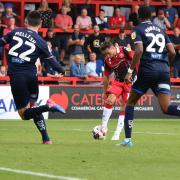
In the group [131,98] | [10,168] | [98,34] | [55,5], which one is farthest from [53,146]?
[55,5]

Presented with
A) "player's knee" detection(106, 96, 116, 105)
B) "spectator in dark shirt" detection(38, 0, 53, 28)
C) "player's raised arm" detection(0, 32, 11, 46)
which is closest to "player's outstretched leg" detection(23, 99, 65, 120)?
"player's raised arm" detection(0, 32, 11, 46)

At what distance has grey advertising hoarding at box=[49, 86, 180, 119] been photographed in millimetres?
24797

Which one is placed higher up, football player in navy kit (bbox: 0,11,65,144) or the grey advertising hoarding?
football player in navy kit (bbox: 0,11,65,144)

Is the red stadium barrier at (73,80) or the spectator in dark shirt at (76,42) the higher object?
the spectator in dark shirt at (76,42)

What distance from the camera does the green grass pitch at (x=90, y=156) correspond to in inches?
393

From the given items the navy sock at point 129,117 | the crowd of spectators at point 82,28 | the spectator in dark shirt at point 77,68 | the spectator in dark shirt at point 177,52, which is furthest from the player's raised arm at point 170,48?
the spectator in dark shirt at point 177,52

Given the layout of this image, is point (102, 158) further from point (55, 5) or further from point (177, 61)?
point (55, 5)

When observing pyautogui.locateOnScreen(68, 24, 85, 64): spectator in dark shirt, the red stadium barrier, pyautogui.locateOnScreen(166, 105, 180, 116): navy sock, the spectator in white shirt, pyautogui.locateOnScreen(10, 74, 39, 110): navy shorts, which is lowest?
the red stadium barrier

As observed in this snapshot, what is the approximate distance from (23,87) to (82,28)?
14.0 metres

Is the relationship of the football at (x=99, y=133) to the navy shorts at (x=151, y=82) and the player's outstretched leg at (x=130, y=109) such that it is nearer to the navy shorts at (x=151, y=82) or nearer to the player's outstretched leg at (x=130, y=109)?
the player's outstretched leg at (x=130, y=109)

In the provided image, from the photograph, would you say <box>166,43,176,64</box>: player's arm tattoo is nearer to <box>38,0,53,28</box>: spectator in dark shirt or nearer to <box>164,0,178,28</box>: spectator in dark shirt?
<box>38,0,53,28</box>: spectator in dark shirt

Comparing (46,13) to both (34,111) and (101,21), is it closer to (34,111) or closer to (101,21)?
(101,21)

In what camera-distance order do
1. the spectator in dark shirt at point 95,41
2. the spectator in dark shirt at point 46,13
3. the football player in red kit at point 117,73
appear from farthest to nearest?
1. the spectator in dark shirt at point 95,41
2. the spectator in dark shirt at point 46,13
3. the football player in red kit at point 117,73

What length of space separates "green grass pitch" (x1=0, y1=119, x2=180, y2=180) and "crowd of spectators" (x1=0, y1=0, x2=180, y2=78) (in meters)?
7.80
